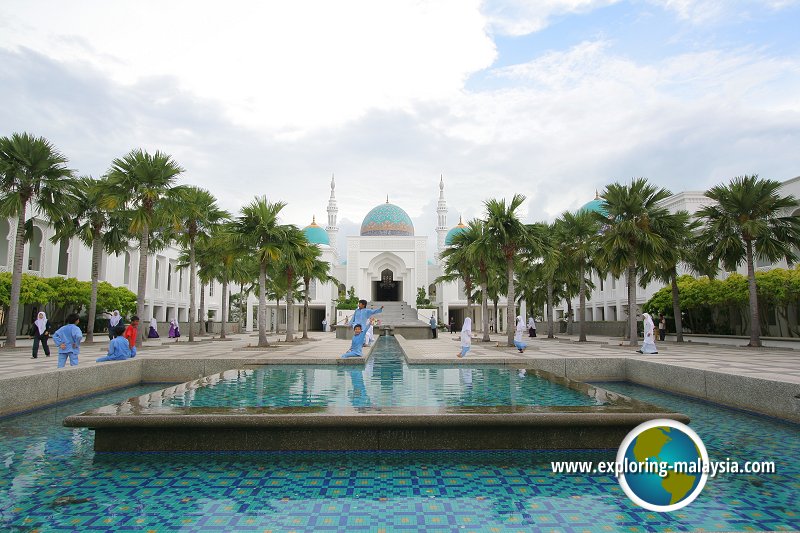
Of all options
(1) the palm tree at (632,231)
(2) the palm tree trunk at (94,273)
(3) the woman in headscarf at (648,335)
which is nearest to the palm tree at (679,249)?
(1) the palm tree at (632,231)

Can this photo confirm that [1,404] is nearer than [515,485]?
No

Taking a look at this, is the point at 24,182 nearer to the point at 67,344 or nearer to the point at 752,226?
the point at 67,344

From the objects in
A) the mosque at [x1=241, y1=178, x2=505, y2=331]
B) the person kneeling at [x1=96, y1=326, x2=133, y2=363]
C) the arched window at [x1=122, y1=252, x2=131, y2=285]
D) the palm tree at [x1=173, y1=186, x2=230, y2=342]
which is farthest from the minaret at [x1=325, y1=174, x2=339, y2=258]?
the person kneeling at [x1=96, y1=326, x2=133, y2=363]

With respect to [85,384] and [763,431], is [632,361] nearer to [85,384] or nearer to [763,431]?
[763,431]

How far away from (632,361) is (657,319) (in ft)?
73.1

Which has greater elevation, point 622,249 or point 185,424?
point 622,249

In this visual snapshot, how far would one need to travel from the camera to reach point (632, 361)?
11758 millimetres

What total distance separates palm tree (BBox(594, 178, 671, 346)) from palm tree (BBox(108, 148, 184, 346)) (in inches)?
639

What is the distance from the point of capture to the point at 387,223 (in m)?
56.4

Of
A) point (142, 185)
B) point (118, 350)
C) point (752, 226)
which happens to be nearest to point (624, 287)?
point (752, 226)

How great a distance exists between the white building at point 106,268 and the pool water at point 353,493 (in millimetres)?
21325

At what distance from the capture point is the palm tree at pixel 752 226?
1973 centimetres

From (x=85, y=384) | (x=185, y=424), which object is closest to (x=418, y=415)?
(x=185, y=424)

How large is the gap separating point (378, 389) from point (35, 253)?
29.6 m
